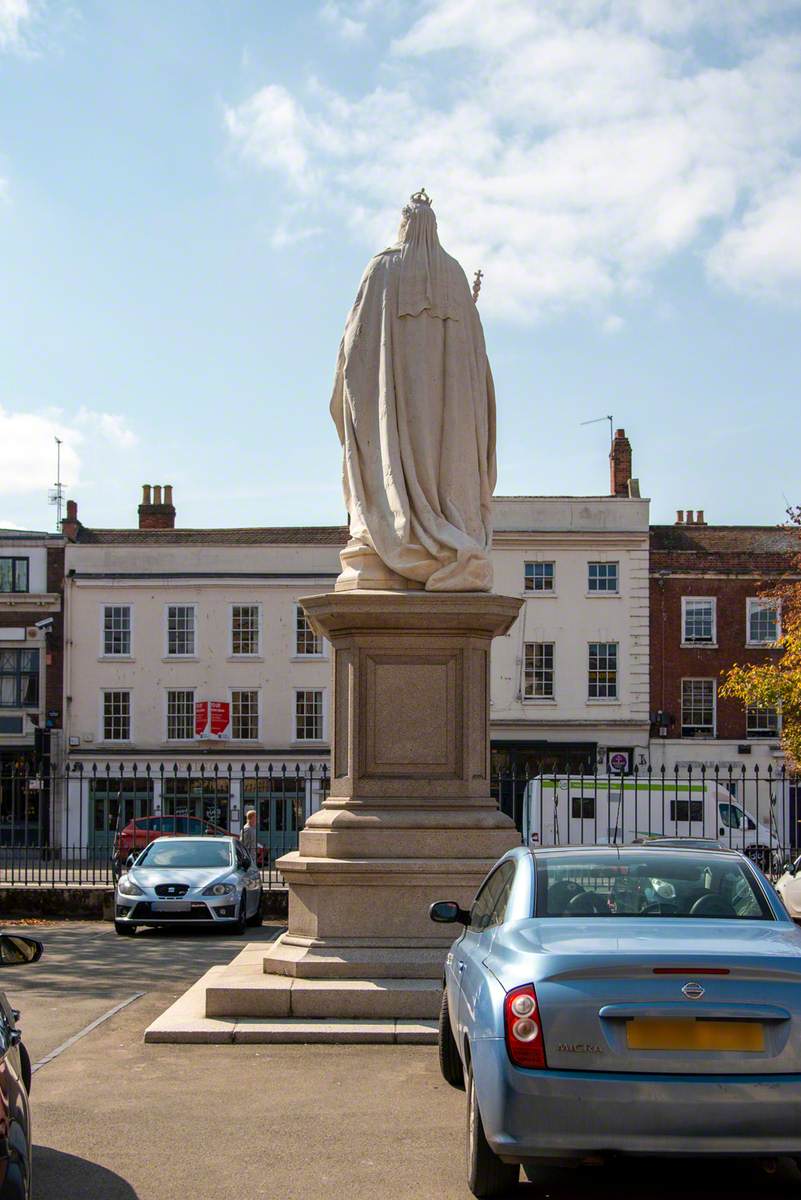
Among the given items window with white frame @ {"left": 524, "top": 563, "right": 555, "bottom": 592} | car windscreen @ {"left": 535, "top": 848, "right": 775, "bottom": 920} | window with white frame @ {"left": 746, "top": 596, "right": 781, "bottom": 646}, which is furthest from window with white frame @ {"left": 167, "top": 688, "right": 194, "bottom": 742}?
car windscreen @ {"left": 535, "top": 848, "right": 775, "bottom": 920}

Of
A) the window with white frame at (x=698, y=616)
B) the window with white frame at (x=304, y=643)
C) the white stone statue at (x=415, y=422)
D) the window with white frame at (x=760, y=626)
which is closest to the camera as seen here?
the white stone statue at (x=415, y=422)

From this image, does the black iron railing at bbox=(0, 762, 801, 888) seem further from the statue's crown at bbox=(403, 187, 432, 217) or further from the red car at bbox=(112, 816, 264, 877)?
the statue's crown at bbox=(403, 187, 432, 217)

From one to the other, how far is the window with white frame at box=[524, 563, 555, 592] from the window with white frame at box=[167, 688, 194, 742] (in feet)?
34.1

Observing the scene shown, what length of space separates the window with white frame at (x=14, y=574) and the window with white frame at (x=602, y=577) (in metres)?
16.6

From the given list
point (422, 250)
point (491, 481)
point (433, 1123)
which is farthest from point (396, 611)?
point (433, 1123)

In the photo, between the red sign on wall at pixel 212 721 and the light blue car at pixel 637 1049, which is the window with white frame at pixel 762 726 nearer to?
the red sign on wall at pixel 212 721

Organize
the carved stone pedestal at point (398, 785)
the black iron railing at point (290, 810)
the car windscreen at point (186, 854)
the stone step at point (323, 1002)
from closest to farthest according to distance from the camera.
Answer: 1. the stone step at point (323, 1002)
2. the carved stone pedestal at point (398, 785)
3. the car windscreen at point (186, 854)
4. the black iron railing at point (290, 810)

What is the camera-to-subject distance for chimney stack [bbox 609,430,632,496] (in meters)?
46.5

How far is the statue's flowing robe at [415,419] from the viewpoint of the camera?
442 inches

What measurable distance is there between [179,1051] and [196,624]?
36190mm

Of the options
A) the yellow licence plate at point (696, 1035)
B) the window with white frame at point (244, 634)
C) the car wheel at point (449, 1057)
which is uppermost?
the window with white frame at point (244, 634)

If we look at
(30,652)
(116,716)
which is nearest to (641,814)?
(116,716)

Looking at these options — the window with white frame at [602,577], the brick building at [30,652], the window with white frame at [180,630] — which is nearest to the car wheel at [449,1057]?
the window with white frame at [602,577]

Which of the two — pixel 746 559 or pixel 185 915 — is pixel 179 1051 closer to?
pixel 185 915
